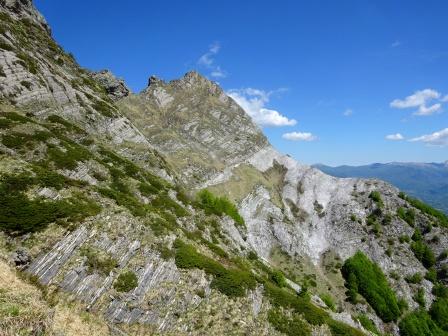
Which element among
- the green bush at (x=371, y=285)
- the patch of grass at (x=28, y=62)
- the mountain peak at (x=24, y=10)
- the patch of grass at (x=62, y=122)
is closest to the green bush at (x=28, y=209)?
the patch of grass at (x=62, y=122)

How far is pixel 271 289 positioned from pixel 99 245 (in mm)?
18768

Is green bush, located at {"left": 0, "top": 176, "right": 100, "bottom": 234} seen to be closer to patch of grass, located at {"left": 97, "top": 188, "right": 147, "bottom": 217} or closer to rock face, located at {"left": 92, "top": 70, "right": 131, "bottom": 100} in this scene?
patch of grass, located at {"left": 97, "top": 188, "right": 147, "bottom": 217}

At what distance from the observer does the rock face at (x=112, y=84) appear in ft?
554

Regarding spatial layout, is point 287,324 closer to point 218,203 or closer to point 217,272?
point 217,272

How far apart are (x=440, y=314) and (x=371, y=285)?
20515 mm

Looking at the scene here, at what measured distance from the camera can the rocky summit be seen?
93.9ft

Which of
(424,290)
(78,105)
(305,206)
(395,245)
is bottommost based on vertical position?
(424,290)

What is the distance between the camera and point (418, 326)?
96875 millimetres

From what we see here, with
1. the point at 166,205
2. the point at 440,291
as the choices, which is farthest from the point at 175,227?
the point at 440,291

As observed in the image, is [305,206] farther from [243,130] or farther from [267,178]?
[243,130]

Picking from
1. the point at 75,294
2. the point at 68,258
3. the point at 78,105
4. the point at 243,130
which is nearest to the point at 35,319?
the point at 75,294

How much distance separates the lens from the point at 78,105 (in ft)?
269

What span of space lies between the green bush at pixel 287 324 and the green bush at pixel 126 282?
13.7m

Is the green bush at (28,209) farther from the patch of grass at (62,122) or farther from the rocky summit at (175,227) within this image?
the patch of grass at (62,122)
